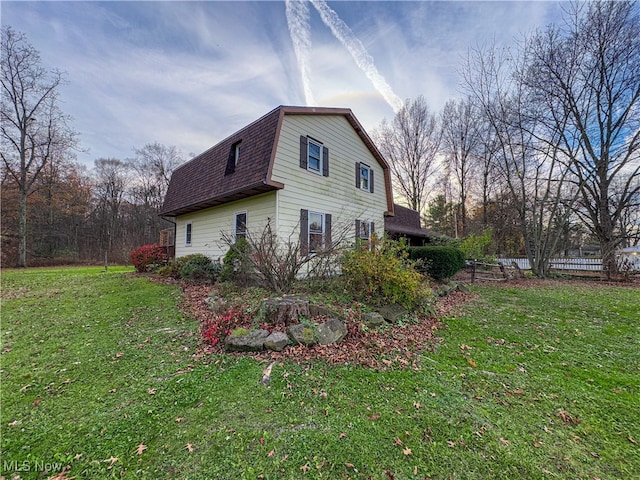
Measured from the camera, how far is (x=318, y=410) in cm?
A: 267

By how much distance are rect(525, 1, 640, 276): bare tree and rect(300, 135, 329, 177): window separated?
11086 mm

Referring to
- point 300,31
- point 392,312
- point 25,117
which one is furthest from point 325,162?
point 25,117

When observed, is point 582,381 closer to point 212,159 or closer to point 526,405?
point 526,405

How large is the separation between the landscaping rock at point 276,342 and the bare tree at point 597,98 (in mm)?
15977

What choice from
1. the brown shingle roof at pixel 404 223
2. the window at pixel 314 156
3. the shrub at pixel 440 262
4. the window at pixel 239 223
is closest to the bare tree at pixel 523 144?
the brown shingle roof at pixel 404 223

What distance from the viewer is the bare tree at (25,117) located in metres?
15.3

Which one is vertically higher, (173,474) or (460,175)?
(460,175)

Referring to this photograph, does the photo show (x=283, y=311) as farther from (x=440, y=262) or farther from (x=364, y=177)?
(x=364, y=177)

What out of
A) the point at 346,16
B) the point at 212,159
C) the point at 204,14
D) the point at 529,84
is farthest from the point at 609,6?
the point at 212,159

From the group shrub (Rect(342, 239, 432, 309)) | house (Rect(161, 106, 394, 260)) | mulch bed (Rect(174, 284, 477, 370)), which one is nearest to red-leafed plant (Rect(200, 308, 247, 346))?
mulch bed (Rect(174, 284, 477, 370))

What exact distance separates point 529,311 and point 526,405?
15.7 feet

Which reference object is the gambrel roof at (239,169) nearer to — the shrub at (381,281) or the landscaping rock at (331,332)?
the shrub at (381,281)

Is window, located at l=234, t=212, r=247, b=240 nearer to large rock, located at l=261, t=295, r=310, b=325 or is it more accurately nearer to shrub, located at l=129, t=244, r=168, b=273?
large rock, located at l=261, t=295, r=310, b=325

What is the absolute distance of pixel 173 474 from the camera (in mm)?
1930
